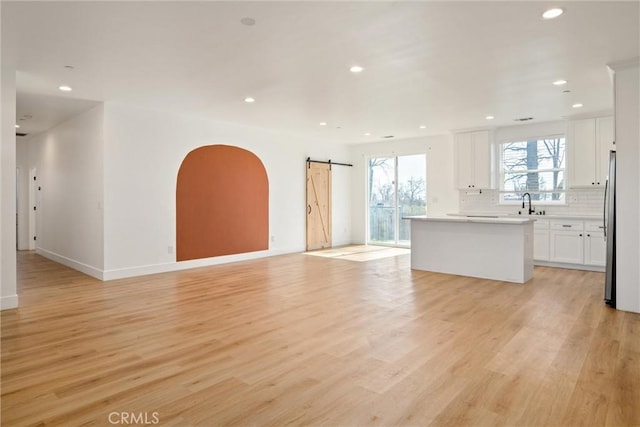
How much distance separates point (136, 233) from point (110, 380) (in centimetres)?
407

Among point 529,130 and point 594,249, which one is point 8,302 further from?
point 529,130

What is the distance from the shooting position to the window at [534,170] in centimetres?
737

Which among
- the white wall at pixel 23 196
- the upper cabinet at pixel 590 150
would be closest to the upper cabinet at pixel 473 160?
the upper cabinet at pixel 590 150

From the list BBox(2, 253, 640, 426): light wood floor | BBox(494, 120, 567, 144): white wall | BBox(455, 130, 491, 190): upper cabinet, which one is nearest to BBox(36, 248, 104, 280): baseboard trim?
BBox(2, 253, 640, 426): light wood floor

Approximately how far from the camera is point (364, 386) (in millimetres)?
2490

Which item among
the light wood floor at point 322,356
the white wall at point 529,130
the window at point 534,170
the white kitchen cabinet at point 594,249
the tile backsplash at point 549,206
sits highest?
the white wall at point 529,130

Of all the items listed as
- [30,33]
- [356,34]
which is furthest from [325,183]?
[30,33]

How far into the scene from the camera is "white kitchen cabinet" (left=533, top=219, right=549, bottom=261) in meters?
6.93

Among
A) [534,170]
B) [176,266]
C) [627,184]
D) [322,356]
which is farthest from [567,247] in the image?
[176,266]

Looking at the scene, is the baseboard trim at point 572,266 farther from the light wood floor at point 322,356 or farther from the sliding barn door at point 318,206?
the sliding barn door at point 318,206

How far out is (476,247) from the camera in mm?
5980

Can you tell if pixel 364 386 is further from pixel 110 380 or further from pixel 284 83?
pixel 284 83

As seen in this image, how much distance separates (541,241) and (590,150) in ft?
5.97

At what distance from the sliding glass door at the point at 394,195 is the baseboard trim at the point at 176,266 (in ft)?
11.0
